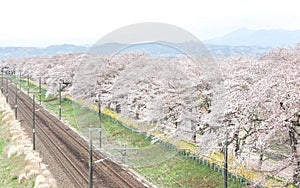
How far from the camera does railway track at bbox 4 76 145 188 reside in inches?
765

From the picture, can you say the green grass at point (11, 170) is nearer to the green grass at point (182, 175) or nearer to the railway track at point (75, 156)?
the railway track at point (75, 156)

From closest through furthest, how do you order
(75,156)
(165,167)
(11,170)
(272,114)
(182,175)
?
(272,114), (182,175), (165,167), (11,170), (75,156)

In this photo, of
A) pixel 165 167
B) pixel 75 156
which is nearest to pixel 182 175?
pixel 165 167

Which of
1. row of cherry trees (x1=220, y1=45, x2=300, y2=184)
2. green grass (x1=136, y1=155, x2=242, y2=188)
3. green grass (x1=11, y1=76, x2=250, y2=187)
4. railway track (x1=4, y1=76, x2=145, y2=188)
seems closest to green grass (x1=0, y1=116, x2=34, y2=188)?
railway track (x1=4, y1=76, x2=145, y2=188)

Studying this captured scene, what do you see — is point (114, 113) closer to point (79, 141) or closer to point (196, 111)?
point (79, 141)

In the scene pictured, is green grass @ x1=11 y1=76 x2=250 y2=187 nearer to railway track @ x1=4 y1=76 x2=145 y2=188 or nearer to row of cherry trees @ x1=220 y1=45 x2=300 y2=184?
railway track @ x1=4 y1=76 x2=145 y2=188

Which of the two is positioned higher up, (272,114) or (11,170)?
(272,114)

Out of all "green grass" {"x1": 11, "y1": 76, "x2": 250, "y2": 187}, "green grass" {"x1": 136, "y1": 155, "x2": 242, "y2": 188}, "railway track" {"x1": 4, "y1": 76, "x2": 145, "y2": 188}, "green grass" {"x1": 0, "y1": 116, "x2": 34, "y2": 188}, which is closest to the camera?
"green grass" {"x1": 11, "y1": 76, "x2": 250, "y2": 187}

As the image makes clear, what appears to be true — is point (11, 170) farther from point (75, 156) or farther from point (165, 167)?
point (165, 167)

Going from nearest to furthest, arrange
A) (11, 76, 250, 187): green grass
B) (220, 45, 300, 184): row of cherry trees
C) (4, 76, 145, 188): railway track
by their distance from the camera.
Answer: (220, 45, 300, 184): row of cherry trees, (11, 76, 250, 187): green grass, (4, 76, 145, 188): railway track

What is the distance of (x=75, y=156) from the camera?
24.5 meters

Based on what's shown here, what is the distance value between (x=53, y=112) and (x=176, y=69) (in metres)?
28.7

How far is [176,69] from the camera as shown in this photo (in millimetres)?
18344

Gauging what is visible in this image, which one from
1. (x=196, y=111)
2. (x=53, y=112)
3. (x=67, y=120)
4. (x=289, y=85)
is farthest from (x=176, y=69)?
(x=53, y=112)
